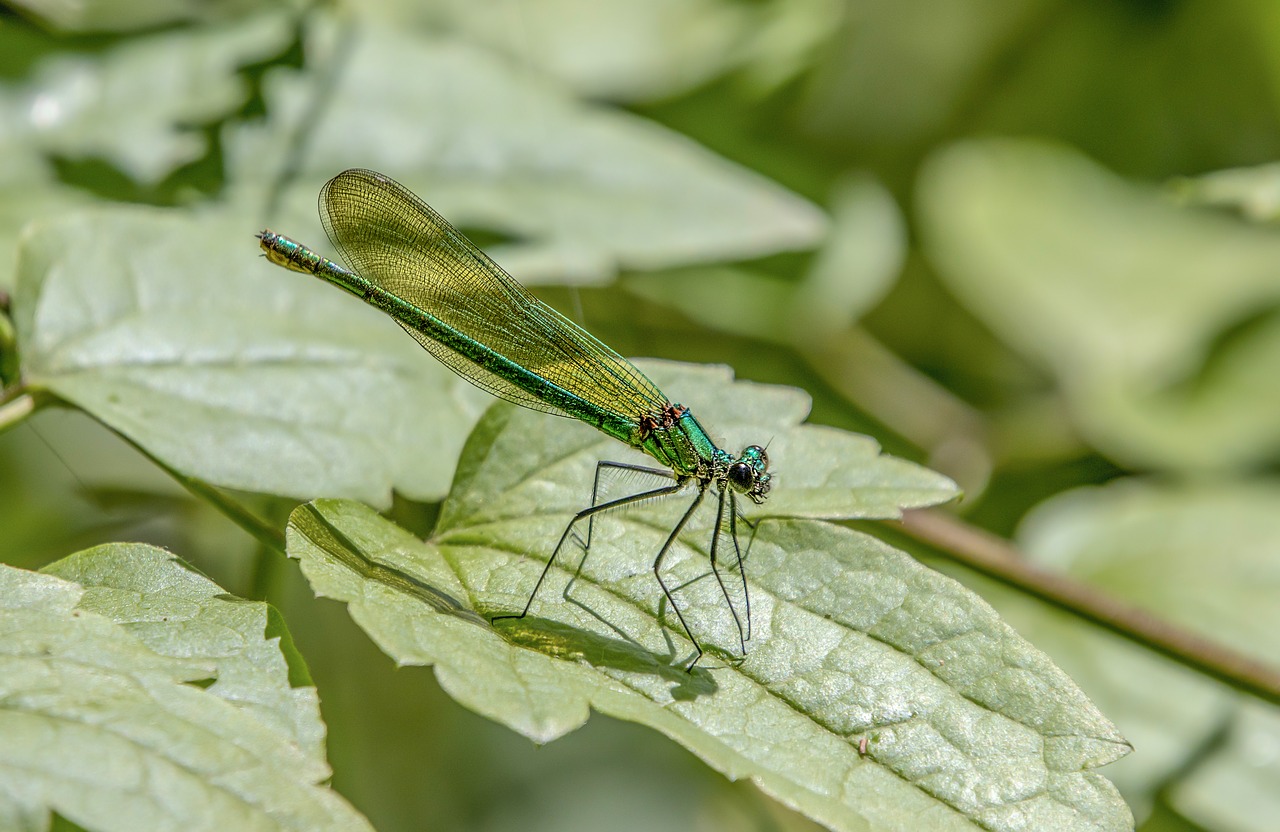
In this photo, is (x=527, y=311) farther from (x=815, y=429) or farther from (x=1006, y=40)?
(x=1006, y=40)

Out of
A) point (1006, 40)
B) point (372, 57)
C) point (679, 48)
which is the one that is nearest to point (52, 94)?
point (372, 57)

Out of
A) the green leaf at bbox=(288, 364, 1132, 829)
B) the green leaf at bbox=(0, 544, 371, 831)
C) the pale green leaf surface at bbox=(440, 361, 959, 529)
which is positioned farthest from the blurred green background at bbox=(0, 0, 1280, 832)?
the green leaf at bbox=(0, 544, 371, 831)

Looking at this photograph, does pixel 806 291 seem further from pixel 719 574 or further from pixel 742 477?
pixel 719 574

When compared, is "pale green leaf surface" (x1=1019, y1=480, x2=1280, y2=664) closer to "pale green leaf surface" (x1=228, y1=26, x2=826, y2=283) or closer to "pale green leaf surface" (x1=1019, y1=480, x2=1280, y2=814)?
"pale green leaf surface" (x1=1019, y1=480, x2=1280, y2=814)

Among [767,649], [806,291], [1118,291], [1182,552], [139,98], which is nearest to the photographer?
[767,649]

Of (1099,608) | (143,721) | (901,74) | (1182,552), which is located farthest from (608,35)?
(143,721)
